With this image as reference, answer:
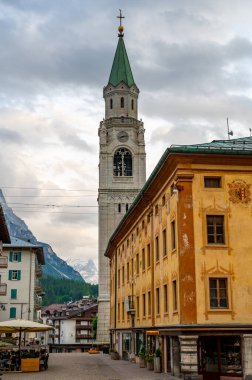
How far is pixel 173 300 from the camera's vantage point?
103 feet

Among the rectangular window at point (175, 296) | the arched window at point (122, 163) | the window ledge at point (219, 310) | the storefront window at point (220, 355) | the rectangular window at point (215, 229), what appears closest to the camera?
the storefront window at point (220, 355)

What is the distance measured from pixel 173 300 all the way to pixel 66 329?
125 meters

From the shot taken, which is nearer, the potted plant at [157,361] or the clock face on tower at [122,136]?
the potted plant at [157,361]

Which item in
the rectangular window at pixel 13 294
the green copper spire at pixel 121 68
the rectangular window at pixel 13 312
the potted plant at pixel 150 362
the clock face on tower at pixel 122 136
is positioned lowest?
the potted plant at pixel 150 362

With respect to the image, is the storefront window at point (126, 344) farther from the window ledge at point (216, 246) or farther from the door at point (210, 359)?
the window ledge at point (216, 246)

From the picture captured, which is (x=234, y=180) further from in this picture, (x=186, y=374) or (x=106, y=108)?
(x=106, y=108)

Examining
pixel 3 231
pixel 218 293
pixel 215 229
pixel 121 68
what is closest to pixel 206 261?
pixel 218 293

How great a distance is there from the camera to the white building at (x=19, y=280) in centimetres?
7711

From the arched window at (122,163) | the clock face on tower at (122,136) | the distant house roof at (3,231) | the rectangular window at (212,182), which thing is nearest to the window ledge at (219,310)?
the rectangular window at (212,182)

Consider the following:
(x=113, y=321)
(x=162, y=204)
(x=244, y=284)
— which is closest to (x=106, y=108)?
(x=113, y=321)

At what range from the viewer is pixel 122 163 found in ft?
349

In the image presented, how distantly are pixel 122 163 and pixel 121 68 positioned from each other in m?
21.2

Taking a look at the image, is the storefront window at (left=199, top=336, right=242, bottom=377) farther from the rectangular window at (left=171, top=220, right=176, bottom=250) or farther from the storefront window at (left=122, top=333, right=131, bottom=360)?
the storefront window at (left=122, top=333, right=131, bottom=360)

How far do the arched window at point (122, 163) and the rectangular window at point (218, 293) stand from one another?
76360 millimetres
